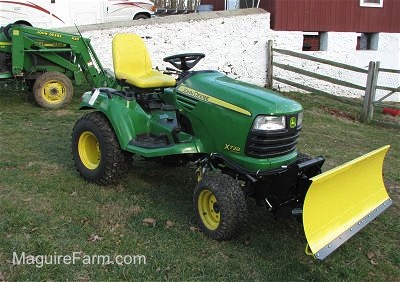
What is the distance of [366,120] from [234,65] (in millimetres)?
3441

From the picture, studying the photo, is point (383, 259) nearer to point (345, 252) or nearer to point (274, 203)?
point (345, 252)

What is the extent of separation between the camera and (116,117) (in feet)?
13.4

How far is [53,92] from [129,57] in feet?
11.9

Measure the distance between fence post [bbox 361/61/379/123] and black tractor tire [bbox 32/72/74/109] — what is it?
5.70 meters

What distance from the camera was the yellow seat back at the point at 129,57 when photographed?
4512mm

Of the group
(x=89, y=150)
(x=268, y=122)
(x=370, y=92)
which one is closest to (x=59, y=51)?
(x=89, y=150)

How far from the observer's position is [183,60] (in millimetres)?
4020

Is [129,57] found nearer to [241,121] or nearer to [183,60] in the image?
[183,60]

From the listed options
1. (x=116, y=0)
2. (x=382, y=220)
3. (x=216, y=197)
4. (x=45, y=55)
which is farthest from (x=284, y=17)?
(x=216, y=197)

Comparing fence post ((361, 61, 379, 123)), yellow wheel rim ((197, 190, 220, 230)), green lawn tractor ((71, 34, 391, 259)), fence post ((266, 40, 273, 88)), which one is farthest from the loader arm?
fence post ((361, 61, 379, 123))

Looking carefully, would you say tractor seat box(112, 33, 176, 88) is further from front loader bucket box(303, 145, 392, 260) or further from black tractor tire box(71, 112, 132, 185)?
front loader bucket box(303, 145, 392, 260)

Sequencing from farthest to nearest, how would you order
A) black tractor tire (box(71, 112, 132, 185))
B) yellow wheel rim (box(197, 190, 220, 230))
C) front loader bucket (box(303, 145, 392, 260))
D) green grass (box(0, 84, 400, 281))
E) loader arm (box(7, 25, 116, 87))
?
1. loader arm (box(7, 25, 116, 87))
2. black tractor tire (box(71, 112, 132, 185))
3. yellow wheel rim (box(197, 190, 220, 230))
4. green grass (box(0, 84, 400, 281))
5. front loader bucket (box(303, 145, 392, 260))

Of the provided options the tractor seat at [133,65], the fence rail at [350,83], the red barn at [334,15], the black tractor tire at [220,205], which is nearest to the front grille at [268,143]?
the black tractor tire at [220,205]

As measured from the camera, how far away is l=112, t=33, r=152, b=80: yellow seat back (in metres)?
4.51
